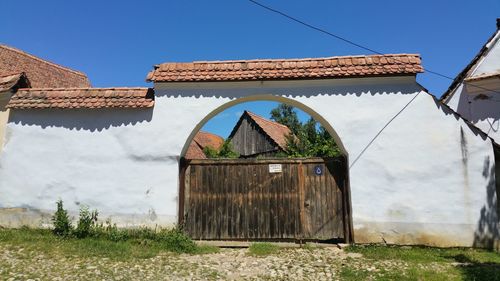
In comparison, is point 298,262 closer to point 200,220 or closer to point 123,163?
point 200,220

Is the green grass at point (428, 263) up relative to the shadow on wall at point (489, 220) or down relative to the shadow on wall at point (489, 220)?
down

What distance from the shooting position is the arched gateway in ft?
23.0

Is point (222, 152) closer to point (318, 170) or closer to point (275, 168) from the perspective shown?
point (275, 168)

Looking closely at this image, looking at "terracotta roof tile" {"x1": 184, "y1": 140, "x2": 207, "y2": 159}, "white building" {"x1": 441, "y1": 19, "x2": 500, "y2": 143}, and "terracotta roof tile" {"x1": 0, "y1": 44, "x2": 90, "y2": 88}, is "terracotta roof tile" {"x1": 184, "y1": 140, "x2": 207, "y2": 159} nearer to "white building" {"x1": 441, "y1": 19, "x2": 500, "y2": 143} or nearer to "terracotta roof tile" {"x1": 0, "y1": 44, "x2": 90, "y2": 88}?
"terracotta roof tile" {"x1": 0, "y1": 44, "x2": 90, "y2": 88}

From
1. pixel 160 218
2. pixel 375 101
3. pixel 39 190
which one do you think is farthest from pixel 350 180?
pixel 39 190

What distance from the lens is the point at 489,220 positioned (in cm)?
686

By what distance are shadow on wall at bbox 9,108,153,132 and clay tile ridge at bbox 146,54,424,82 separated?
35.2 inches

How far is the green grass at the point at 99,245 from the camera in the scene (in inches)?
241

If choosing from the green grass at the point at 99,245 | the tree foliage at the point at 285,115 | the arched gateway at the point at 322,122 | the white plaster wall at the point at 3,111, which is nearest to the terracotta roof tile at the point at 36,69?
the white plaster wall at the point at 3,111

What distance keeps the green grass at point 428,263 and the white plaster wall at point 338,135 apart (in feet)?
1.11

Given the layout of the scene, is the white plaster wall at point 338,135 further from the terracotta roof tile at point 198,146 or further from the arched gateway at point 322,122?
the terracotta roof tile at point 198,146

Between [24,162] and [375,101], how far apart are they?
25.3ft

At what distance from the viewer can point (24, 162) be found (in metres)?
7.77

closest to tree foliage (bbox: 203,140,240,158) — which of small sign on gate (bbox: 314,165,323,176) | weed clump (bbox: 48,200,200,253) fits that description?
small sign on gate (bbox: 314,165,323,176)
